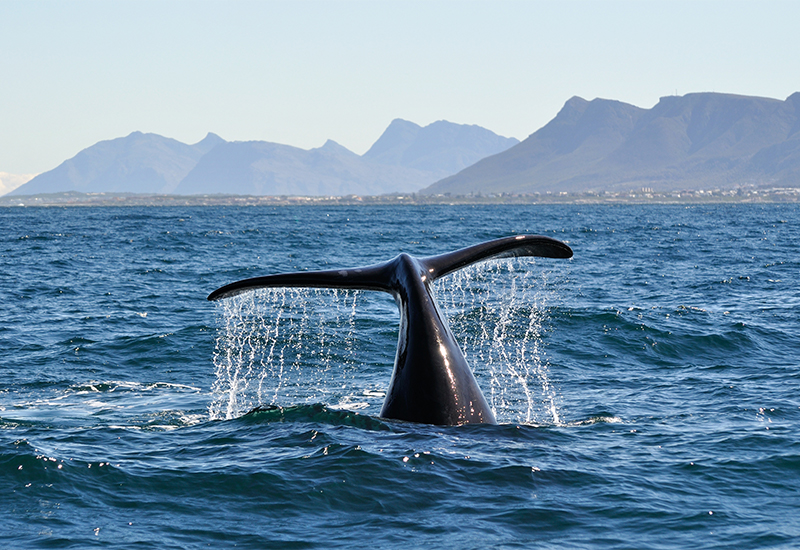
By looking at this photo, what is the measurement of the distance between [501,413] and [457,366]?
257 cm

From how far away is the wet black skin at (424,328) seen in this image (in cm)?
880

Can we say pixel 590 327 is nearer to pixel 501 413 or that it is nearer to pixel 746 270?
pixel 501 413

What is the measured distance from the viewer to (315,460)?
8.35m

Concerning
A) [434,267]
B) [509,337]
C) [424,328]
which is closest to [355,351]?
[509,337]

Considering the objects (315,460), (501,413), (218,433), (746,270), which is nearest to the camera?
(315,460)

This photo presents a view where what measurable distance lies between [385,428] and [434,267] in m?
1.86

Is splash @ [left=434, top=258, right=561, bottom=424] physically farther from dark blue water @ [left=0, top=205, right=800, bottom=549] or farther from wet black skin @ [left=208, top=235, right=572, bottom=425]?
wet black skin @ [left=208, top=235, right=572, bottom=425]

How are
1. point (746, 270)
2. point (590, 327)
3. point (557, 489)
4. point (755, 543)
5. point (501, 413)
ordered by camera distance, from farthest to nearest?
point (746, 270), point (590, 327), point (501, 413), point (557, 489), point (755, 543)

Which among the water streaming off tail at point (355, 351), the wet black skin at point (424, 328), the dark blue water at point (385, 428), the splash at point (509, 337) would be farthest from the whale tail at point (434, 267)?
A: the dark blue water at point (385, 428)

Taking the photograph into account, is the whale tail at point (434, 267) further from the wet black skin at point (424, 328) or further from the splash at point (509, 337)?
the splash at point (509, 337)

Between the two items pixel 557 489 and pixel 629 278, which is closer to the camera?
pixel 557 489

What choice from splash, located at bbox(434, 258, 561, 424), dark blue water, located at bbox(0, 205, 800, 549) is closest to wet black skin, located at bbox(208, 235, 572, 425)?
dark blue water, located at bbox(0, 205, 800, 549)

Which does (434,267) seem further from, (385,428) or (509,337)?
(509,337)

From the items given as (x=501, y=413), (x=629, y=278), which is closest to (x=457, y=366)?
(x=501, y=413)
